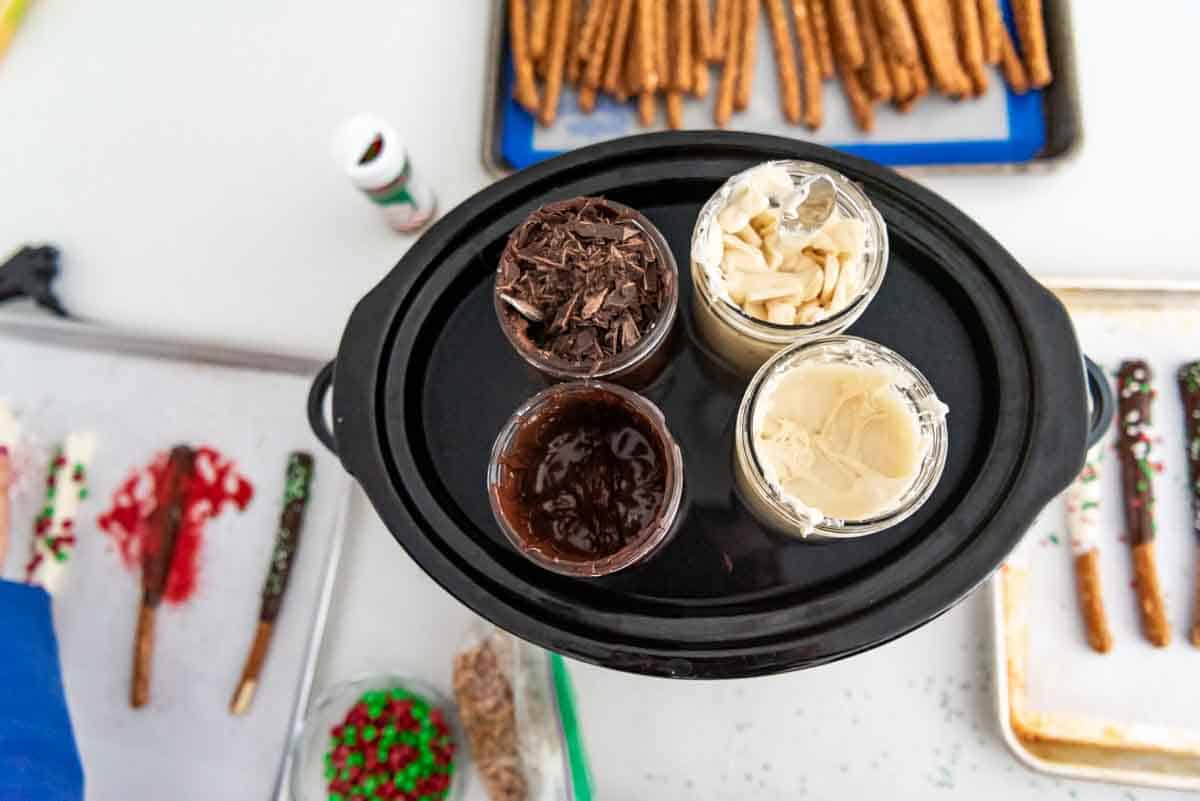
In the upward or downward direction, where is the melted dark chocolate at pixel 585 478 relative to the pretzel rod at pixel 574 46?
downward

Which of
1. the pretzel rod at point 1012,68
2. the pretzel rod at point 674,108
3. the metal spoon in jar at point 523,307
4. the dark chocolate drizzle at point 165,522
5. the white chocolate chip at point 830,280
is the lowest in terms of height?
the dark chocolate drizzle at point 165,522

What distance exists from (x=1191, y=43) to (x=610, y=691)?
50.4 inches

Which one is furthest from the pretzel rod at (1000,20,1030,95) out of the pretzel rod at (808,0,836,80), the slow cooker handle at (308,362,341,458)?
the slow cooker handle at (308,362,341,458)

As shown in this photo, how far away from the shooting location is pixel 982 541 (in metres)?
0.64

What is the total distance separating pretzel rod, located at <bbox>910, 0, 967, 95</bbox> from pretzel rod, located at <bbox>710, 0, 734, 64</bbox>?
269 millimetres

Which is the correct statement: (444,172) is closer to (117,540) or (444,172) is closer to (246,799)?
(117,540)

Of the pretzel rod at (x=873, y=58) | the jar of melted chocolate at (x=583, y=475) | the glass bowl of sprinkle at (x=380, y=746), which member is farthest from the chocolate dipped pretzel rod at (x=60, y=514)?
the pretzel rod at (x=873, y=58)

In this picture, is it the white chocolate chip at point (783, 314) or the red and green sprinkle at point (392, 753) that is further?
the red and green sprinkle at point (392, 753)

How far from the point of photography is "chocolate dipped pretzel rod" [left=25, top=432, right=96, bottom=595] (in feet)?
3.60

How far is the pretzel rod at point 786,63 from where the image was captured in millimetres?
1164

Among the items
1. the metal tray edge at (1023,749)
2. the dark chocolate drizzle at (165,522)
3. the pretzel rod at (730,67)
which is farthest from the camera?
the pretzel rod at (730,67)

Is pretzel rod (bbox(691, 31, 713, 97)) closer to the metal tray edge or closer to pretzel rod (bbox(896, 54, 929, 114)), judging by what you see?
pretzel rod (bbox(896, 54, 929, 114))

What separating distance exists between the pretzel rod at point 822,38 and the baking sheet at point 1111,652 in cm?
51

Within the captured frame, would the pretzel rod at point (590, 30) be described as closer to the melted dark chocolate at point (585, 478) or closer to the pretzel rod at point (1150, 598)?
the melted dark chocolate at point (585, 478)
